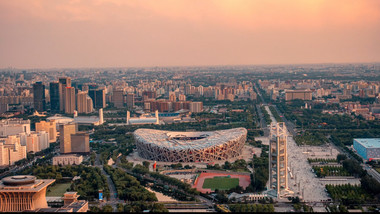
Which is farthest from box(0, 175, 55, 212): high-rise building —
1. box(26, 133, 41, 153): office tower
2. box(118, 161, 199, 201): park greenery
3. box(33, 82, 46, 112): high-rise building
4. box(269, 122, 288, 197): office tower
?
box(33, 82, 46, 112): high-rise building

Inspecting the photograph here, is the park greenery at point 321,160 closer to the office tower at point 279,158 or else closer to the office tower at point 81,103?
the office tower at point 279,158

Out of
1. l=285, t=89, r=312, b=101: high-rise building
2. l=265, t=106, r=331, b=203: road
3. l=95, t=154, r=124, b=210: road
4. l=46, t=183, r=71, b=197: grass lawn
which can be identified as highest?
l=285, t=89, r=312, b=101: high-rise building

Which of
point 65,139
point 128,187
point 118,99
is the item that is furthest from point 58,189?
point 118,99

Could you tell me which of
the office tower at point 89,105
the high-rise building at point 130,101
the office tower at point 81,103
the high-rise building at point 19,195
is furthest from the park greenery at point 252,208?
the high-rise building at point 130,101

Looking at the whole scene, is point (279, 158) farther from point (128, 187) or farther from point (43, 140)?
point (43, 140)

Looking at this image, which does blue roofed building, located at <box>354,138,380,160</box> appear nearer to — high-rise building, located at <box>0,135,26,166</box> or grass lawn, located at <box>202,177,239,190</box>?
grass lawn, located at <box>202,177,239,190</box>

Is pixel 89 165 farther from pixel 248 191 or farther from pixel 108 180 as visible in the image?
pixel 248 191
